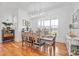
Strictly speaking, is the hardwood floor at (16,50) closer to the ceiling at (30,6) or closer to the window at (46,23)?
the window at (46,23)

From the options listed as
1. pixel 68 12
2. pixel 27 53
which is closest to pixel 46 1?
pixel 68 12

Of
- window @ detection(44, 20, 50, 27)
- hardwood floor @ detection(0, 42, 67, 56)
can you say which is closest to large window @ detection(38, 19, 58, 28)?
window @ detection(44, 20, 50, 27)

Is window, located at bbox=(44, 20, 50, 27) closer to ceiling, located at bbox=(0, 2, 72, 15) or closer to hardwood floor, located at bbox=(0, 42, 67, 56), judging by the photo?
ceiling, located at bbox=(0, 2, 72, 15)

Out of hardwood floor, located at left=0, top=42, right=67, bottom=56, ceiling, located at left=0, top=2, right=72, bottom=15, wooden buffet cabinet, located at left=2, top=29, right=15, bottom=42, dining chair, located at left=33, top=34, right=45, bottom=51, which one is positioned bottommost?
hardwood floor, located at left=0, top=42, right=67, bottom=56

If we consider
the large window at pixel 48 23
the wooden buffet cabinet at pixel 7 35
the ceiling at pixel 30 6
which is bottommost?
the wooden buffet cabinet at pixel 7 35

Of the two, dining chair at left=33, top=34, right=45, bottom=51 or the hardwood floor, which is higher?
dining chair at left=33, top=34, right=45, bottom=51

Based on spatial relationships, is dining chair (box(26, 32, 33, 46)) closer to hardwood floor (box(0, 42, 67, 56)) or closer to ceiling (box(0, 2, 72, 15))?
hardwood floor (box(0, 42, 67, 56))

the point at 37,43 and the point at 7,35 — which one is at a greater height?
the point at 7,35

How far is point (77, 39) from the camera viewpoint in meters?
2.14

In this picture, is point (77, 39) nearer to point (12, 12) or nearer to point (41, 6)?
point (41, 6)

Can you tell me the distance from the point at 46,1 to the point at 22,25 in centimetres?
65

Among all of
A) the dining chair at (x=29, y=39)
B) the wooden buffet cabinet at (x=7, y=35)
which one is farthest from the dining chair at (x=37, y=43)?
the wooden buffet cabinet at (x=7, y=35)

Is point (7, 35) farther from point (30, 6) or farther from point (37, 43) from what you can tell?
point (30, 6)

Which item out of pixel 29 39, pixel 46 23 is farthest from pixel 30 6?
pixel 29 39
